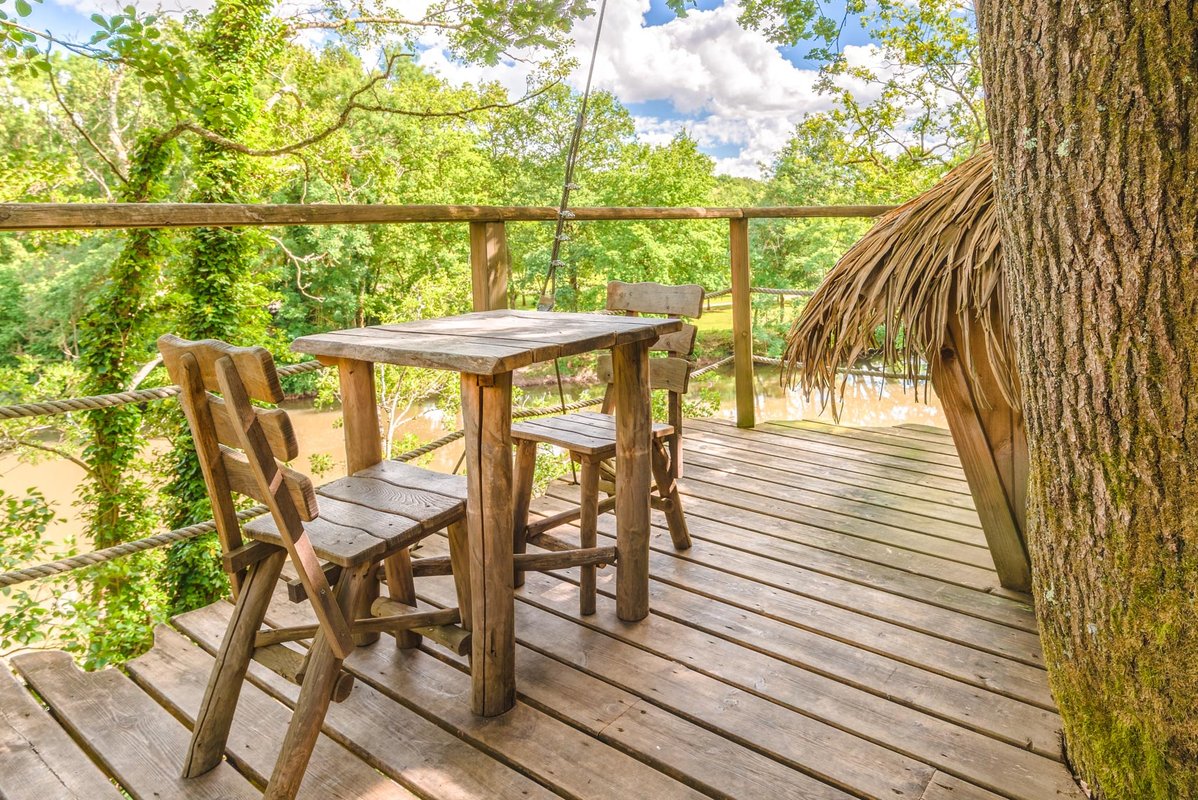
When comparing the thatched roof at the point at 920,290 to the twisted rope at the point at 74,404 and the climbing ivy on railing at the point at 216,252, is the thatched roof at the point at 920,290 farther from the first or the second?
the climbing ivy on railing at the point at 216,252

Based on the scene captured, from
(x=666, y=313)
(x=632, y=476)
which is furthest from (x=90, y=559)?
(x=666, y=313)

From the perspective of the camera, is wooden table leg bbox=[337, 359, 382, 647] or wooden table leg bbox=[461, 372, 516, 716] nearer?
wooden table leg bbox=[461, 372, 516, 716]

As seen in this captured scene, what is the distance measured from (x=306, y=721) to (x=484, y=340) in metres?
0.83

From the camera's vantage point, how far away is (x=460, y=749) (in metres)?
1.44

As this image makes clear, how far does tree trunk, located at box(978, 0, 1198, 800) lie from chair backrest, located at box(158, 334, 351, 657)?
1207mm

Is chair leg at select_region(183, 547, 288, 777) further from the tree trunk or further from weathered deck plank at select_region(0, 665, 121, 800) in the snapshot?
the tree trunk

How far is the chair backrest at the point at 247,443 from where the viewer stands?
114 cm

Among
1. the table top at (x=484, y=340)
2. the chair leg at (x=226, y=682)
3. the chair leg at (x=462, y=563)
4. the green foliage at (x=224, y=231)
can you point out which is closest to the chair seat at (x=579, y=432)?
the table top at (x=484, y=340)

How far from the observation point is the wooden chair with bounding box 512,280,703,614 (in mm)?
2002

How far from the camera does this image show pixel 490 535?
1.49 m

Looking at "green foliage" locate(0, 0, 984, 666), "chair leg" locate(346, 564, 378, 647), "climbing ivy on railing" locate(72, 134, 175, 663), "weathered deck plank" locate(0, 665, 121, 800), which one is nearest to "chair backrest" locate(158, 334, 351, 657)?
"chair leg" locate(346, 564, 378, 647)

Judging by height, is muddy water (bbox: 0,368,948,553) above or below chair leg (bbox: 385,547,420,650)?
below

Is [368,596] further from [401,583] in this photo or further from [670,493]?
[670,493]

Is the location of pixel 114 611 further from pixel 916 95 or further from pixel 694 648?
pixel 916 95
